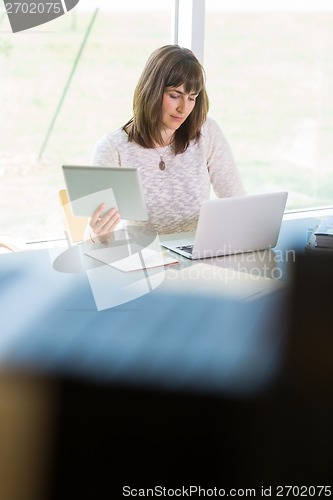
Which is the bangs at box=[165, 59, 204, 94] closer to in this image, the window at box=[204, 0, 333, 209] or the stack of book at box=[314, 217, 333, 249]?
the stack of book at box=[314, 217, 333, 249]

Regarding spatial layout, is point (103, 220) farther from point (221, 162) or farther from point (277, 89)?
point (277, 89)

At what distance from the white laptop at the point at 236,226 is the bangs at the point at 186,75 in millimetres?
697

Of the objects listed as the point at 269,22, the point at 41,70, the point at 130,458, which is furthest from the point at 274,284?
the point at 269,22

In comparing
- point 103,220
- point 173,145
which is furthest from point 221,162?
point 103,220

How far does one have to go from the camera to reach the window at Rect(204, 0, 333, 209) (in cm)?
564

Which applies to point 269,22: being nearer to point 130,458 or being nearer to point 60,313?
point 60,313

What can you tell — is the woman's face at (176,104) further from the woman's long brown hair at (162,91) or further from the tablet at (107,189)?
the tablet at (107,189)

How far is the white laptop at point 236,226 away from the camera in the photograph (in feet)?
7.77

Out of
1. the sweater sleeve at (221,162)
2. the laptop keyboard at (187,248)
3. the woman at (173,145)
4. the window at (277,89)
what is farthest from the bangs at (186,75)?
the window at (277,89)

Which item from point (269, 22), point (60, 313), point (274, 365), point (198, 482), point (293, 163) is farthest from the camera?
point (293, 163)

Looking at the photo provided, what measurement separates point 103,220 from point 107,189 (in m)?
0.14

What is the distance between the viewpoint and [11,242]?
3049 millimetres

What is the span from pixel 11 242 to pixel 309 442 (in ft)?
6.09

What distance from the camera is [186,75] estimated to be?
9.59 ft
